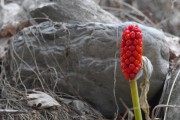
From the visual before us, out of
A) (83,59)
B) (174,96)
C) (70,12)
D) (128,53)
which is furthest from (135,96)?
(70,12)

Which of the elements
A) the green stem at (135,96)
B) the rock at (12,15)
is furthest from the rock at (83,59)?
the rock at (12,15)

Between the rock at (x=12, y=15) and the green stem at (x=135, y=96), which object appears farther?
the rock at (x=12, y=15)

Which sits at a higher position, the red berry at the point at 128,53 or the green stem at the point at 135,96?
the red berry at the point at 128,53

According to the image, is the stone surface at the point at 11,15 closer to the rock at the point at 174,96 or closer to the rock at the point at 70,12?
the rock at the point at 70,12

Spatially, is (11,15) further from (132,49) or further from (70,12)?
(132,49)

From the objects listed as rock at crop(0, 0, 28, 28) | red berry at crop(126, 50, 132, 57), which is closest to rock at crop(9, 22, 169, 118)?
red berry at crop(126, 50, 132, 57)

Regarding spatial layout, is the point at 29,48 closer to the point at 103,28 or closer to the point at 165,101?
the point at 103,28

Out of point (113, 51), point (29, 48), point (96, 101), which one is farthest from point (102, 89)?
point (29, 48)

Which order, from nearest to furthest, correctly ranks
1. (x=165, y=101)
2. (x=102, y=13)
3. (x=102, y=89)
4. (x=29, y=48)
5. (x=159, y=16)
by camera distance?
(x=165, y=101) → (x=102, y=89) → (x=29, y=48) → (x=102, y=13) → (x=159, y=16)
